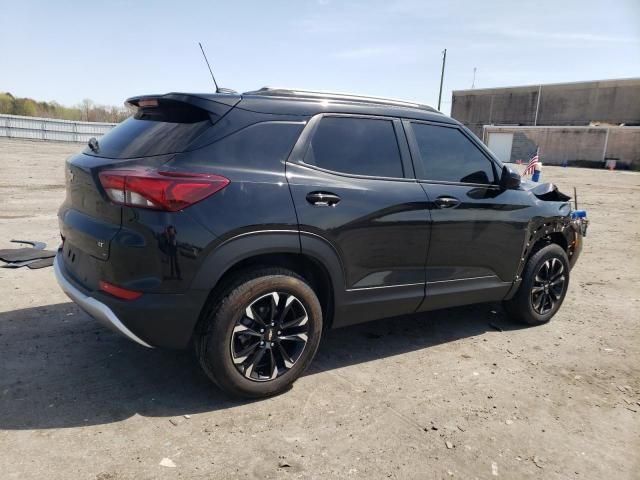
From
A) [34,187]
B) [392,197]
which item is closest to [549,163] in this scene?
[34,187]

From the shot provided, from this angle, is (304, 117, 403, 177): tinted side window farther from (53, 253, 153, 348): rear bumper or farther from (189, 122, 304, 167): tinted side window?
(53, 253, 153, 348): rear bumper

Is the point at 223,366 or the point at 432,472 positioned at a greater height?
the point at 223,366

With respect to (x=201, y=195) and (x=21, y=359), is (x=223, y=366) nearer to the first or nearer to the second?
(x=201, y=195)

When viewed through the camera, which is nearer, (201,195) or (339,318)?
(201,195)

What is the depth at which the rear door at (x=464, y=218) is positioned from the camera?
150 inches

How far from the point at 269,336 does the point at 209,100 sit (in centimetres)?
150

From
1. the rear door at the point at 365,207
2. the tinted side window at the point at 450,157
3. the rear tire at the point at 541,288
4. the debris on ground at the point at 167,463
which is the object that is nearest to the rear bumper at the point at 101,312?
the debris on ground at the point at 167,463

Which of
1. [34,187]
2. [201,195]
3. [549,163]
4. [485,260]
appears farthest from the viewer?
[549,163]

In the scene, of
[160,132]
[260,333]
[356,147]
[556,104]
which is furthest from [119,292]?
[556,104]

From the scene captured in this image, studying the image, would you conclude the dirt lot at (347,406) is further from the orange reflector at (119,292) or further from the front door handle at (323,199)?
the front door handle at (323,199)

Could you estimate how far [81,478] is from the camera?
92.7 inches

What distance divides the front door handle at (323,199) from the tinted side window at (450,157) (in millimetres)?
954

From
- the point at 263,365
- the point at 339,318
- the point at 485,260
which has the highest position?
the point at 485,260

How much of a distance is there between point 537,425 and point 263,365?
5.80ft
